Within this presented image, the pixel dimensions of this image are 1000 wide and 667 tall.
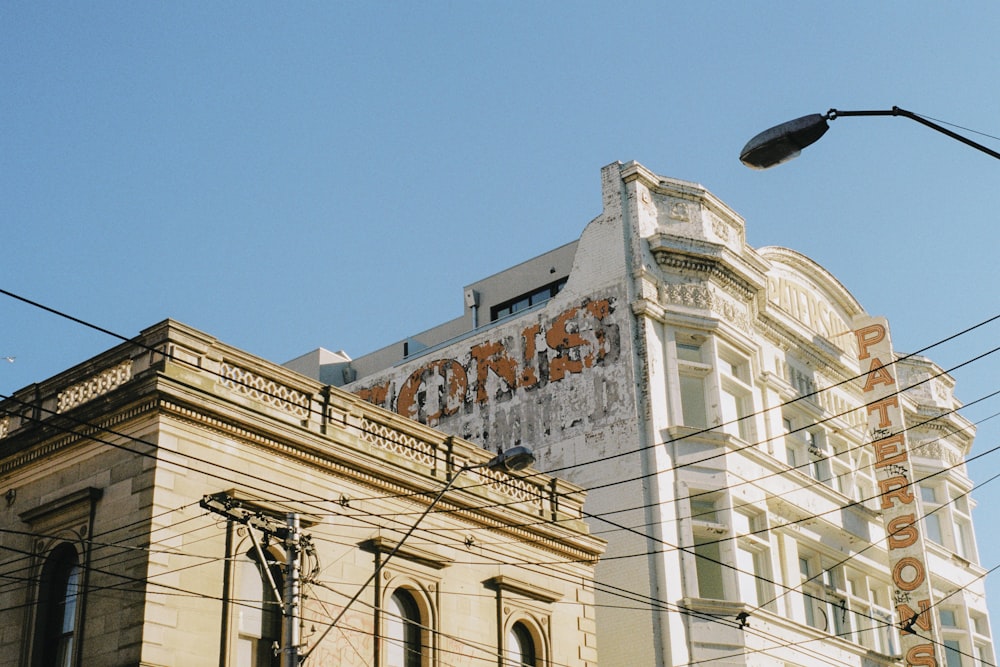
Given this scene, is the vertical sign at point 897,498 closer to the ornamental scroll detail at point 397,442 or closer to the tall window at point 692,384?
the tall window at point 692,384

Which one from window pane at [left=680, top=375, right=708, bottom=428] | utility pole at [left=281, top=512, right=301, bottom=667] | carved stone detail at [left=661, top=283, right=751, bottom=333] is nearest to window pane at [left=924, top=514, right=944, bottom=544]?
carved stone detail at [left=661, top=283, right=751, bottom=333]

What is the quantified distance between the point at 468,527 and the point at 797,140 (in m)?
14.4

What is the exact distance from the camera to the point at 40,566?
72.7 feet

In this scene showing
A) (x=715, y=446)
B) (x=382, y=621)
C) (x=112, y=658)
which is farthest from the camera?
(x=715, y=446)

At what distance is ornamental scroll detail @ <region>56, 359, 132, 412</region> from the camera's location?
73.3 feet

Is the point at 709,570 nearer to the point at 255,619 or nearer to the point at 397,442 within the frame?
the point at 397,442

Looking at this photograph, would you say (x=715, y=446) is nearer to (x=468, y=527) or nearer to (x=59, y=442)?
(x=468, y=527)

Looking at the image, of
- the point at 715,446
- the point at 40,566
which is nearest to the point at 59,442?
the point at 40,566

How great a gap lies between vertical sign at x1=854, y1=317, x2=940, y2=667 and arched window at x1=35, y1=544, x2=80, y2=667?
2349 cm

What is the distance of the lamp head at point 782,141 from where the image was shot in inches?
537

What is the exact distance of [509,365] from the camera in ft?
122

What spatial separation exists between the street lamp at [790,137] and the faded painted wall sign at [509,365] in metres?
20.6

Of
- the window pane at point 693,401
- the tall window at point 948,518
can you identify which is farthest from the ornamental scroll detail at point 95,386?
the tall window at point 948,518

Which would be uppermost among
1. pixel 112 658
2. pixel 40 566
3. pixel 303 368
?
pixel 303 368
